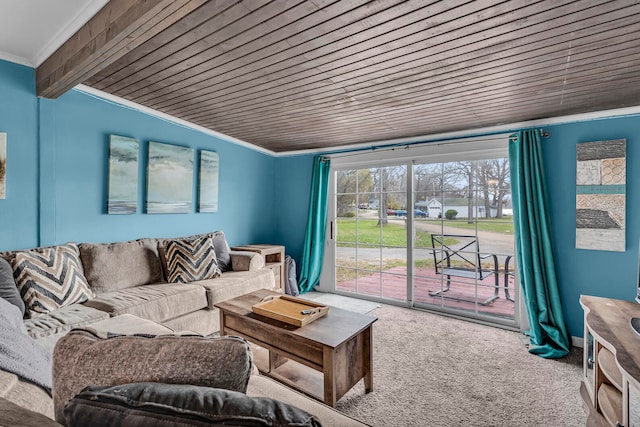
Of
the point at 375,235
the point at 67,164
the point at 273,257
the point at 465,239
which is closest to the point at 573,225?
the point at 465,239

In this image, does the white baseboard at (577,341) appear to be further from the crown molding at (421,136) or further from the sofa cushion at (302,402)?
the sofa cushion at (302,402)

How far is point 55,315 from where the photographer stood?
7.13 ft

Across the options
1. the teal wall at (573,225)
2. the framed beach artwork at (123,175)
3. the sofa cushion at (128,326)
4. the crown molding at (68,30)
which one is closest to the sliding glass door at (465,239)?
the teal wall at (573,225)

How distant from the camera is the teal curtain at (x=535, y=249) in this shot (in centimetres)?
287

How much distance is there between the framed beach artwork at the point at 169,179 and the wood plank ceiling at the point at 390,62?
502mm

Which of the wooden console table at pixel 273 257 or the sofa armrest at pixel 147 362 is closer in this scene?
the sofa armrest at pixel 147 362

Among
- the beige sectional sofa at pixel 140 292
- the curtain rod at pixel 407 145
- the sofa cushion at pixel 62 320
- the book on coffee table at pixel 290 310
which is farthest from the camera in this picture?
the curtain rod at pixel 407 145

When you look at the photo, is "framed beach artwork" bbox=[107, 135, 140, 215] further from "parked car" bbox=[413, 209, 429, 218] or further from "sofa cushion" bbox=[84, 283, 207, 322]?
"parked car" bbox=[413, 209, 429, 218]

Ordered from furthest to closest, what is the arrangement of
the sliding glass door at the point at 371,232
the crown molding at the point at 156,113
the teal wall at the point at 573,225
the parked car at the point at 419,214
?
the sliding glass door at the point at 371,232, the parked car at the point at 419,214, the crown molding at the point at 156,113, the teal wall at the point at 573,225

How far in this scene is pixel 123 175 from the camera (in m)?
3.23

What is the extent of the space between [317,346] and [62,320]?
1.72 metres

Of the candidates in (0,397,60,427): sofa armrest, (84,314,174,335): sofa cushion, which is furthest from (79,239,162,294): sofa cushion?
(0,397,60,427): sofa armrest

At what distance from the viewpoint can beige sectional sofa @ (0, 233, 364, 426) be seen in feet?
6.46

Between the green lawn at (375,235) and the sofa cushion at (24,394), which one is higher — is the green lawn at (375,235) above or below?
above
